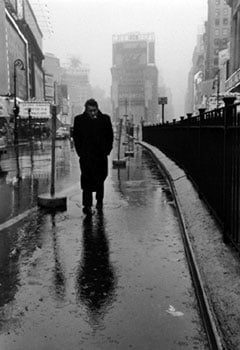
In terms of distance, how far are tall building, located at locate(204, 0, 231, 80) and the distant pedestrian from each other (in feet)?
447

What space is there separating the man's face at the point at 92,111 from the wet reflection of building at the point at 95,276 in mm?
2138

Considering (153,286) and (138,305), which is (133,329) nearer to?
(138,305)

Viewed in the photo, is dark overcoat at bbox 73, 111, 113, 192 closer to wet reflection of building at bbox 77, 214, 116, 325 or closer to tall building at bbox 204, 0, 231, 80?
wet reflection of building at bbox 77, 214, 116, 325

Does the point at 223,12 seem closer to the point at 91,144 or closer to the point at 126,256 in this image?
the point at 91,144

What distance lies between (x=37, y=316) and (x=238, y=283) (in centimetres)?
175

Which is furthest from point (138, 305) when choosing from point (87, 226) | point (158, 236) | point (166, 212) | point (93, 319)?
point (166, 212)

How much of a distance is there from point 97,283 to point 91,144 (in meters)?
3.86

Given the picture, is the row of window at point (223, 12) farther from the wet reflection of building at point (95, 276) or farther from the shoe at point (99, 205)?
the wet reflection of building at point (95, 276)

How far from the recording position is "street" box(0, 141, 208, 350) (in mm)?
3455

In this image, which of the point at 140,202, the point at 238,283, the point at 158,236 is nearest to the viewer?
the point at 238,283

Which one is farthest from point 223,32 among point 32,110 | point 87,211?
point 87,211

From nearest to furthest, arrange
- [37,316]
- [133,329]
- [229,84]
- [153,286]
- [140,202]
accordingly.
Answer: [133,329] < [37,316] < [153,286] < [140,202] < [229,84]

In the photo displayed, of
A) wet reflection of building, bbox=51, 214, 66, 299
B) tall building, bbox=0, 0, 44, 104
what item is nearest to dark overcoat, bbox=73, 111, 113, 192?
wet reflection of building, bbox=51, 214, 66, 299

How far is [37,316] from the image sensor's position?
3.81m
